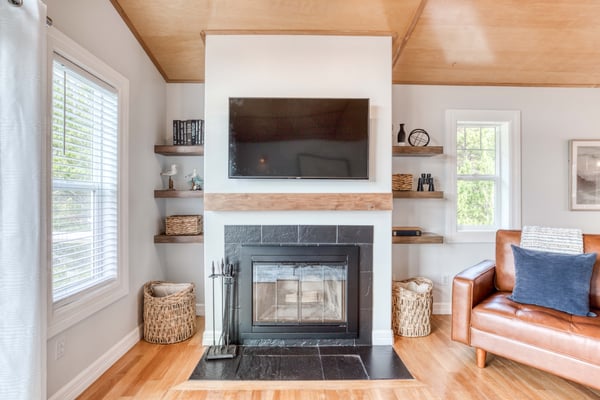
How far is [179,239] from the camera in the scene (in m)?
2.95

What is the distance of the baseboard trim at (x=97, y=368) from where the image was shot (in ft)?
6.21

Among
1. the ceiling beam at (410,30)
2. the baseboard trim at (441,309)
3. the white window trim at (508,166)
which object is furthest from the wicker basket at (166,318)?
the ceiling beam at (410,30)

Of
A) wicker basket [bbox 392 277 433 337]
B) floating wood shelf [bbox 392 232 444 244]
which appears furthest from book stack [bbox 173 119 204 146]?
wicker basket [bbox 392 277 433 337]

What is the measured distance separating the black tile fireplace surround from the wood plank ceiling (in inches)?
63.6

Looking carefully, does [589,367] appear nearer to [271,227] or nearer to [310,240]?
[310,240]

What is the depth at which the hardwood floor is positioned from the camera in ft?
6.46

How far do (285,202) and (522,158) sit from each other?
8.63 ft

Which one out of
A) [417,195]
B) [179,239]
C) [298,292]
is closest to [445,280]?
[417,195]

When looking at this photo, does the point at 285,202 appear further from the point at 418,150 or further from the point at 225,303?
the point at 418,150

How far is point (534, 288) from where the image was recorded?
2188 millimetres

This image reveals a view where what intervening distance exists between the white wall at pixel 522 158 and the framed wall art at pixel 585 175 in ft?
0.21

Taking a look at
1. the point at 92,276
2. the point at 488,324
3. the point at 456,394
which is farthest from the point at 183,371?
the point at 488,324

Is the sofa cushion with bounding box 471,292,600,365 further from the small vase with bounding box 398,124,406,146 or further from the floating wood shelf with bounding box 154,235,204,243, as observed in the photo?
the floating wood shelf with bounding box 154,235,204,243

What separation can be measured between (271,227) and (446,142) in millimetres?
2063
